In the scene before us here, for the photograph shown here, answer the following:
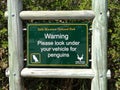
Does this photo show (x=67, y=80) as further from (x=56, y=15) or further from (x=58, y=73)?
(x=56, y=15)

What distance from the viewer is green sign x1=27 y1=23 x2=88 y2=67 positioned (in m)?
4.75

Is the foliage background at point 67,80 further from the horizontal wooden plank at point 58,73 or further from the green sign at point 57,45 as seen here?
the horizontal wooden plank at point 58,73

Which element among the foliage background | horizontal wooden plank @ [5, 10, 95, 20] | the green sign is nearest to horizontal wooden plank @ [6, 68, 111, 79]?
the green sign

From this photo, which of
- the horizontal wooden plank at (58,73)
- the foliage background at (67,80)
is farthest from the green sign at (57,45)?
the foliage background at (67,80)

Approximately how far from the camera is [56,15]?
185 inches

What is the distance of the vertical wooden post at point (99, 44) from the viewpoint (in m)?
4.67

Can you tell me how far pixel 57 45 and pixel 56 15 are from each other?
379 millimetres

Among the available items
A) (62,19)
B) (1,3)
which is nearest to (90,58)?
(62,19)

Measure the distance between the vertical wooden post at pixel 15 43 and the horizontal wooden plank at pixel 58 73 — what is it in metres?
0.10

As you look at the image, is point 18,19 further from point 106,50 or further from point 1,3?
point 106,50

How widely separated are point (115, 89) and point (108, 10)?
112 centimetres

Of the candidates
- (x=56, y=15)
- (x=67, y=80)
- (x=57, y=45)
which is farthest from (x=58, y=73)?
(x=56, y=15)

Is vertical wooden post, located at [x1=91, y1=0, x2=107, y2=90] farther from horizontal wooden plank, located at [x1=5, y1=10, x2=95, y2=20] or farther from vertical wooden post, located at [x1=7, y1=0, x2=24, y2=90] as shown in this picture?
vertical wooden post, located at [x1=7, y1=0, x2=24, y2=90]

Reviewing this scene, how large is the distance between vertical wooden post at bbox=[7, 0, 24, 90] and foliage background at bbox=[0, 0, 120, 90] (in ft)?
0.89
